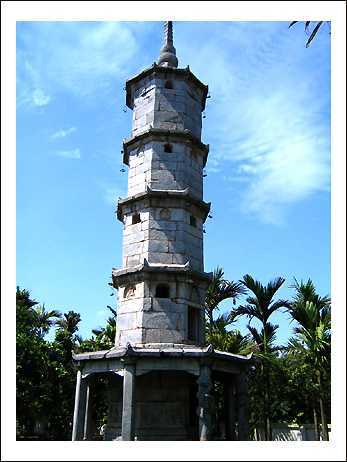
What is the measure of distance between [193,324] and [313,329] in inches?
242

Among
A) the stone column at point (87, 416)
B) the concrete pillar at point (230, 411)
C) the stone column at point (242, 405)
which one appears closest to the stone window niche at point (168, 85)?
the stone column at point (242, 405)

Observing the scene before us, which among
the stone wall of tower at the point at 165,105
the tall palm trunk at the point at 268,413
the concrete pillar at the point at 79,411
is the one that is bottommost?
the tall palm trunk at the point at 268,413

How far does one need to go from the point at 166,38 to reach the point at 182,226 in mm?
10178

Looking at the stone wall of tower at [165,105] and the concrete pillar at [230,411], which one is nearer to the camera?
the concrete pillar at [230,411]

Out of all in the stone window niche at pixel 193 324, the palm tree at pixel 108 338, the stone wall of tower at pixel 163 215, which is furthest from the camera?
the palm tree at pixel 108 338

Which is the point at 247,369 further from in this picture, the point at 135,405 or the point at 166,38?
the point at 166,38

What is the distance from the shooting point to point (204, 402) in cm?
1459

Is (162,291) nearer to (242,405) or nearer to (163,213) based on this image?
(163,213)

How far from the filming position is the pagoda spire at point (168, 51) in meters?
21.3

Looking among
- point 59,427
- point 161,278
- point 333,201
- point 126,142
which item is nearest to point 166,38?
point 126,142

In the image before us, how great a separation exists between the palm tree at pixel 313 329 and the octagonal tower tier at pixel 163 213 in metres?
5.20

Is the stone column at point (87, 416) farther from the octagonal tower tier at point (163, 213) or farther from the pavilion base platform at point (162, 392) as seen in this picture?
the octagonal tower tier at point (163, 213)

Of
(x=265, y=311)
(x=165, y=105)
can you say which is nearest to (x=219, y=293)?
(x=265, y=311)

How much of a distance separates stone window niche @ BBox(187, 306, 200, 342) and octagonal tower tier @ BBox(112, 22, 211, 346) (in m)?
0.04
